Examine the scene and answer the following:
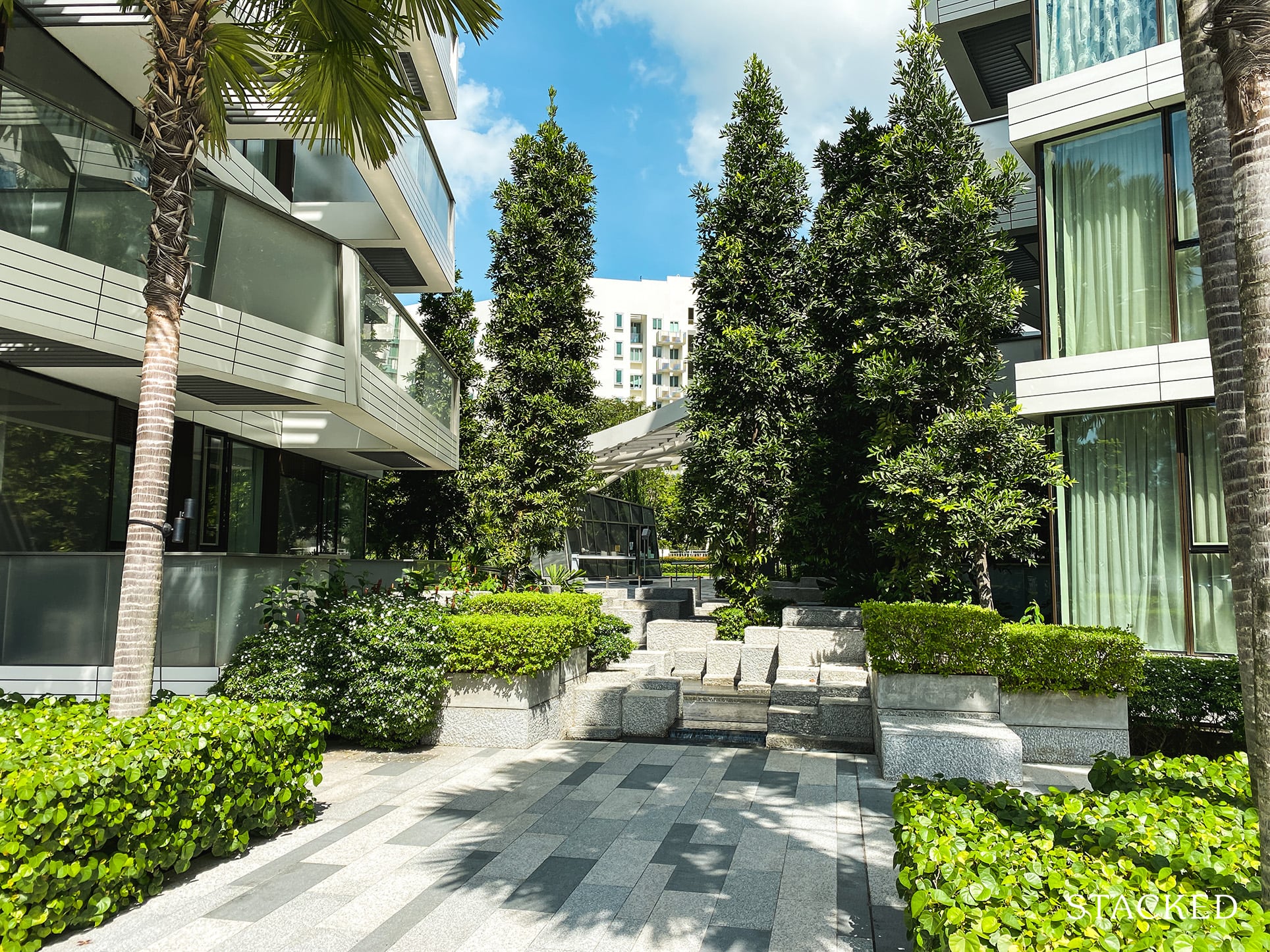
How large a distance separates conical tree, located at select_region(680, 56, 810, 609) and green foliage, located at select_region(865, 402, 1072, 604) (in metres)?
4.14

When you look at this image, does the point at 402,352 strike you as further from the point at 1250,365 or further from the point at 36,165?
the point at 1250,365

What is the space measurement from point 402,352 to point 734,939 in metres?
10.2

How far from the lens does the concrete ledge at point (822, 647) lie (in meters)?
13.3

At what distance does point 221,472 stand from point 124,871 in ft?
30.8

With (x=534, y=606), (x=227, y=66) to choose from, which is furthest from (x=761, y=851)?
(x=227, y=66)

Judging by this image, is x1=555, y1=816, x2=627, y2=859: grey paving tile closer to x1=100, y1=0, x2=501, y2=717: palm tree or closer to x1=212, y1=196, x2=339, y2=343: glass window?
x1=100, y1=0, x2=501, y2=717: palm tree

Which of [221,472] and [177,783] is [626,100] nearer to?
[221,472]

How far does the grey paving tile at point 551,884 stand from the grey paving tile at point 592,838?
0.40 feet

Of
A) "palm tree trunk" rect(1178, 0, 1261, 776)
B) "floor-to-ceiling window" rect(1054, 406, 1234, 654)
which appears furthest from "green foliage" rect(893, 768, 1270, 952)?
"floor-to-ceiling window" rect(1054, 406, 1234, 654)

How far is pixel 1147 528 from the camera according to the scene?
10.7 m

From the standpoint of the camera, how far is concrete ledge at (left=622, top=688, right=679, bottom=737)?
10.6 meters

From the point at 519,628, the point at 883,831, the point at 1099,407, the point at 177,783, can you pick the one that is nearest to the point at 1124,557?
the point at 1099,407

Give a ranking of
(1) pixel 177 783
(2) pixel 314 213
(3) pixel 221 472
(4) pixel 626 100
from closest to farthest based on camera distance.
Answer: (1) pixel 177 783, (3) pixel 221 472, (2) pixel 314 213, (4) pixel 626 100

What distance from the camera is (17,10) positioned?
9062 mm
